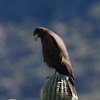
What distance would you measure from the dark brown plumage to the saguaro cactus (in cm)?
28

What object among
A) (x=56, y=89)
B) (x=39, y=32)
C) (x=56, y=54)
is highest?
(x=39, y=32)

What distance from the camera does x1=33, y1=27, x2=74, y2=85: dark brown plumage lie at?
7.52 meters

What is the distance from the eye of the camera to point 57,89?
22.9 feet

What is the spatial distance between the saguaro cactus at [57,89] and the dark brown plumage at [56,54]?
281 mm

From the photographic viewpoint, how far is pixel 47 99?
7.12m

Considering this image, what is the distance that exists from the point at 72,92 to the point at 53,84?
1.95ft

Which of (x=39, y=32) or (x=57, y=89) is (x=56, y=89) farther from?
(x=39, y=32)

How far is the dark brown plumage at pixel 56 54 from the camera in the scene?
7.52 metres

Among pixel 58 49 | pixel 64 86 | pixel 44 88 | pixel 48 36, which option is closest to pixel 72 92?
pixel 64 86

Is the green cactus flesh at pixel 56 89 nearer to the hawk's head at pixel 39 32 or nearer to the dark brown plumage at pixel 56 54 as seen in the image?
the dark brown plumage at pixel 56 54

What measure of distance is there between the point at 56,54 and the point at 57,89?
1.08 metres

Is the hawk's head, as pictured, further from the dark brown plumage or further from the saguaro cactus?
the saguaro cactus

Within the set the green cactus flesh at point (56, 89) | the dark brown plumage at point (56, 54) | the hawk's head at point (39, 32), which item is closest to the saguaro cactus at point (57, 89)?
the green cactus flesh at point (56, 89)

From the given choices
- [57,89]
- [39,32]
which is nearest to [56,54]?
[39,32]
